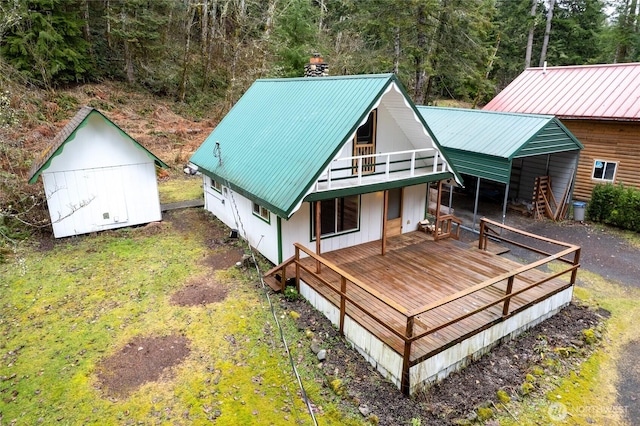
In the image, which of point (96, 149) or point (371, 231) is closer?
point (371, 231)

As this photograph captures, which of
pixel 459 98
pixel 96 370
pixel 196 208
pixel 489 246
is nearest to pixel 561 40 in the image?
pixel 459 98

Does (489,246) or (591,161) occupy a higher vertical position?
(591,161)

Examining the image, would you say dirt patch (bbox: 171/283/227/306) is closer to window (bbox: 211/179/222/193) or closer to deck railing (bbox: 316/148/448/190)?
deck railing (bbox: 316/148/448/190)

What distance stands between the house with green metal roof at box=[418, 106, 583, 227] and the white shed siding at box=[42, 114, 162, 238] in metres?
11.6

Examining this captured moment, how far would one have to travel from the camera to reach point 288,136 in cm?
1146

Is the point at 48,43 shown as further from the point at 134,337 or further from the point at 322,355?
the point at 322,355

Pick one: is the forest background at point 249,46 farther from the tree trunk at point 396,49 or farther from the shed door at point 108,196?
the shed door at point 108,196

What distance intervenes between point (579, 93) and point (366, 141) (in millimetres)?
12751

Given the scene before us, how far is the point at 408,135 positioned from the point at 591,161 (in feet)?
35.0

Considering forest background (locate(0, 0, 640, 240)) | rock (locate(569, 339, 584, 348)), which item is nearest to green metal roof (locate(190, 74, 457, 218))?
rock (locate(569, 339, 584, 348))

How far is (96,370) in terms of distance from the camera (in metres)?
7.13

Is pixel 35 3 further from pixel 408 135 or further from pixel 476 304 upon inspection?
pixel 476 304

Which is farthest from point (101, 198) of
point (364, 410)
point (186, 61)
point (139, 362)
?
point (186, 61)

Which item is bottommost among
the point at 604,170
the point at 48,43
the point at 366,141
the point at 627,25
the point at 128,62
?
the point at 604,170
